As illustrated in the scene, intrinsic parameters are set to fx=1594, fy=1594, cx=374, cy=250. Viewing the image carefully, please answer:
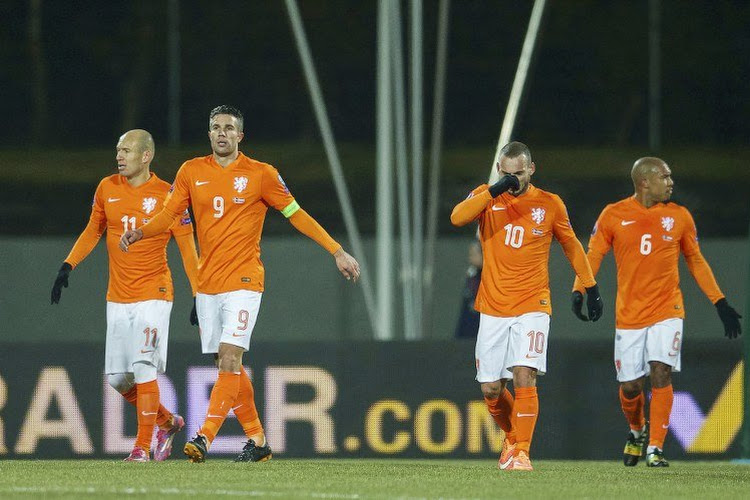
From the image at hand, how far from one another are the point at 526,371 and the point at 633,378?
1.35 meters

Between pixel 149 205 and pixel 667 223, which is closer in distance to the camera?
pixel 149 205

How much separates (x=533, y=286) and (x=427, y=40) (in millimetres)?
13711

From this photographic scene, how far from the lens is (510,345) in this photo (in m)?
9.48

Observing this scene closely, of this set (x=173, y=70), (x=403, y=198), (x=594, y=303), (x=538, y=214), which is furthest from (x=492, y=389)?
(x=173, y=70)

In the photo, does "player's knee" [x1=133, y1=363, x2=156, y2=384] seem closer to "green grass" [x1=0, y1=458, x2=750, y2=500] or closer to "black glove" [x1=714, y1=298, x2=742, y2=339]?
"green grass" [x1=0, y1=458, x2=750, y2=500]

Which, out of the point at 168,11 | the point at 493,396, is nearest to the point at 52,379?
the point at 493,396

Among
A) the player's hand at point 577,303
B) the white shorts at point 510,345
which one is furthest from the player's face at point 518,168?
the player's hand at point 577,303

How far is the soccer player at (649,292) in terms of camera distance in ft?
33.9

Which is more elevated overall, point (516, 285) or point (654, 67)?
point (654, 67)

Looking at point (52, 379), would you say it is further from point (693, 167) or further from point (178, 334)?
point (693, 167)

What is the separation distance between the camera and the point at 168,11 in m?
21.6

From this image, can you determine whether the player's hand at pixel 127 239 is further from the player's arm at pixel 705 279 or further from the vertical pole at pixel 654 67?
the vertical pole at pixel 654 67

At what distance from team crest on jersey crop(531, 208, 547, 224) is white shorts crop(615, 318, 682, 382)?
4.36ft

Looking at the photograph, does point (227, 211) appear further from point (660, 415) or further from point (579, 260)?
point (660, 415)
